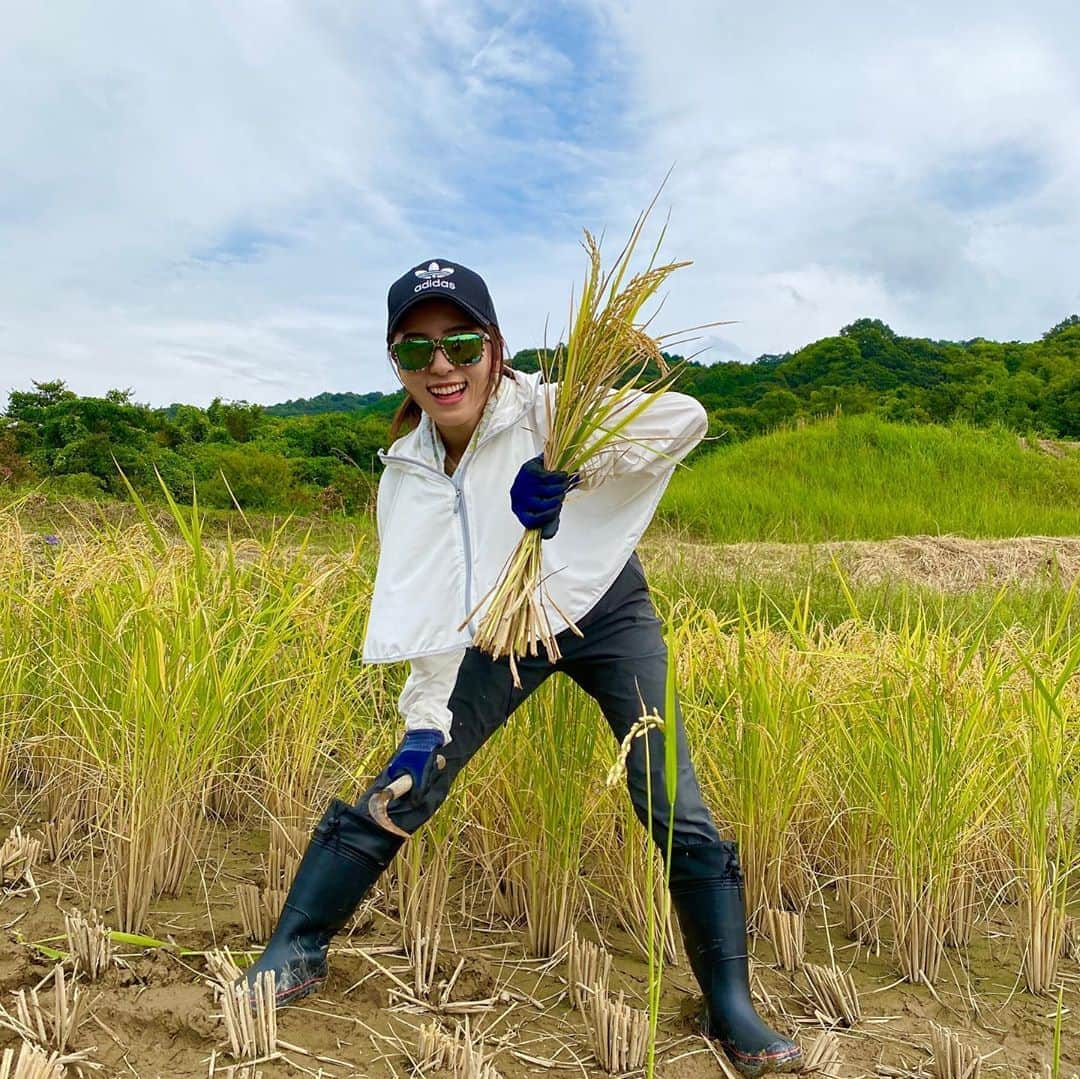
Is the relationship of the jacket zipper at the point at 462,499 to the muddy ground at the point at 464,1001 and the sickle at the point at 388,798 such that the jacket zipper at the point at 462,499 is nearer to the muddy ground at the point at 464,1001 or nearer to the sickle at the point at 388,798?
the sickle at the point at 388,798

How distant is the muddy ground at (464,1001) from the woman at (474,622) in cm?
12

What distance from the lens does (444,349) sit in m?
1.82

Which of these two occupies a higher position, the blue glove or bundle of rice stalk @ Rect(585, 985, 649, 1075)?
the blue glove

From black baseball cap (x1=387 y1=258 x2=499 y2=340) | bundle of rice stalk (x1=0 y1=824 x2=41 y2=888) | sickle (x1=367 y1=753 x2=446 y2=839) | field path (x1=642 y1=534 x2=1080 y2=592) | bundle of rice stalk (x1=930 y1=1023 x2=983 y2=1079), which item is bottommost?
bundle of rice stalk (x1=930 y1=1023 x2=983 y2=1079)

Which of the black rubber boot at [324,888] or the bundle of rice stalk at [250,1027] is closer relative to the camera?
the bundle of rice stalk at [250,1027]

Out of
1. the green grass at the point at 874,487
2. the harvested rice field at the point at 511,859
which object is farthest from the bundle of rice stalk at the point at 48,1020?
the green grass at the point at 874,487

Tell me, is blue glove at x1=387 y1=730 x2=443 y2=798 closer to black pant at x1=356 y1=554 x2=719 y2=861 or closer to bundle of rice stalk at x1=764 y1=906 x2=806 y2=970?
black pant at x1=356 y1=554 x2=719 y2=861

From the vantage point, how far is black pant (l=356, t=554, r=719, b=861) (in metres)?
1.83

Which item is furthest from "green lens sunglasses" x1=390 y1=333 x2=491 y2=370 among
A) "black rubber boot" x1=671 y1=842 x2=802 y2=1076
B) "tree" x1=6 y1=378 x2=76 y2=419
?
"tree" x1=6 y1=378 x2=76 y2=419

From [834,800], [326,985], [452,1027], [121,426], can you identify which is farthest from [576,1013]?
[121,426]

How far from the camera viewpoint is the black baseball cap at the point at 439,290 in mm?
A: 1809

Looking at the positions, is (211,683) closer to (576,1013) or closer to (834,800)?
(576,1013)

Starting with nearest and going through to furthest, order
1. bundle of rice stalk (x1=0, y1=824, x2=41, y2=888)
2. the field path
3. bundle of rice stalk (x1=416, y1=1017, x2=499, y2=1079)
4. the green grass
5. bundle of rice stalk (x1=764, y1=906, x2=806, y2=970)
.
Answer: bundle of rice stalk (x1=416, y1=1017, x2=499, y2=1079)
bundle of rice stalk (x1=764, y1=906, x2=806, y2=970)
bundle of rice stalk (x1=0, y1=824, x2=41, y2=888)
the field path
the green grass

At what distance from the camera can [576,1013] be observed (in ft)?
6.40
